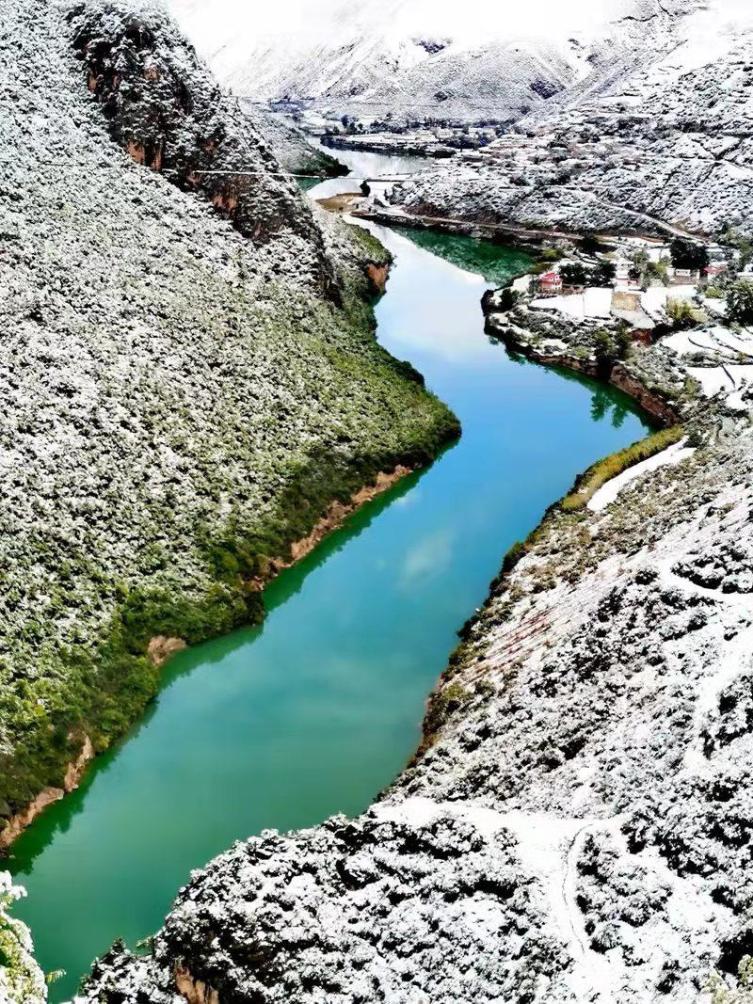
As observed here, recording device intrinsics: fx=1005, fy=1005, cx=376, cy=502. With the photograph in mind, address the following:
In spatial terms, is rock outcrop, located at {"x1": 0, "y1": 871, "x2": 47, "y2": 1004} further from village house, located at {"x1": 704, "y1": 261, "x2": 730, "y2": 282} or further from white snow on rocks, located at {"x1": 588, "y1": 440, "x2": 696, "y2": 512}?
village house, located at {"x1": 704, "y1": 261, "x2": 730, "y2": 282}

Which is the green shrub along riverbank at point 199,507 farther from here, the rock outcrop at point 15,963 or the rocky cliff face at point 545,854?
the rock outcrop at point 15,963

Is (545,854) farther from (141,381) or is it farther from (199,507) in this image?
(141,381)

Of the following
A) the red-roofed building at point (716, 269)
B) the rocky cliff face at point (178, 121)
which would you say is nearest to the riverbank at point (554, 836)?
the rocky cliff face at point (178, 121)

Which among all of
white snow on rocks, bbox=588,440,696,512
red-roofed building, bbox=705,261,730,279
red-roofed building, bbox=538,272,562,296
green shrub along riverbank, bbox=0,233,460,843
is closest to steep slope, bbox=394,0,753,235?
A: red-roofed building, bbox=705,261,730,279

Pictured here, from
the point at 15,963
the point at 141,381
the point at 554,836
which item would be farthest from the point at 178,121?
the point at 15,963

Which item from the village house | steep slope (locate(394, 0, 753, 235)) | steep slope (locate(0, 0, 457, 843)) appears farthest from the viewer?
steep slope (locate(394, 0, 753, 235))

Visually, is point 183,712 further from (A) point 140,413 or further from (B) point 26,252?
(B) point 26,252

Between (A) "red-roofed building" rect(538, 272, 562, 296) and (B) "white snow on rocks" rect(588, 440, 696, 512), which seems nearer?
(B) "white snow on rocks" rect(588, 440, 696, 512)

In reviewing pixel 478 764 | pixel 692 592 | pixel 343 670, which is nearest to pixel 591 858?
pixel 478 764
